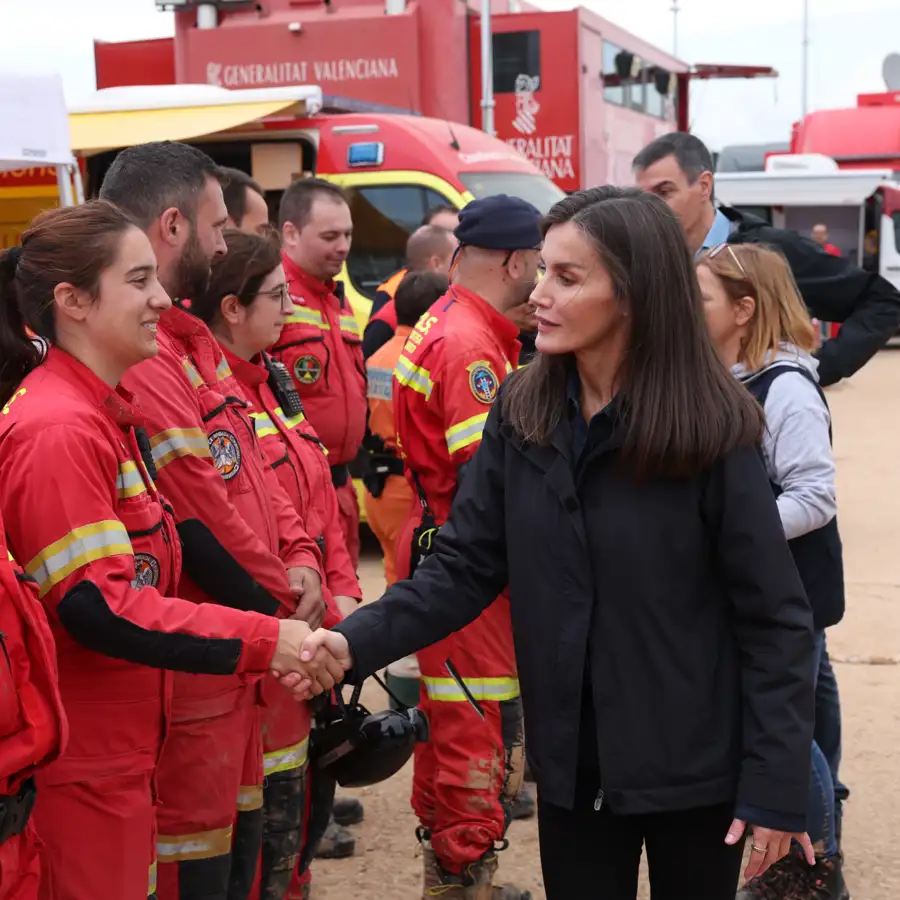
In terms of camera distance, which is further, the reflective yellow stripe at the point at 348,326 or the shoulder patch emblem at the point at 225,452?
the reflective yellow stripe at the point at 348,326

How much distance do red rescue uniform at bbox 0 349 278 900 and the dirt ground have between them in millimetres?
1861

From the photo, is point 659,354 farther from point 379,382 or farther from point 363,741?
point 379,382

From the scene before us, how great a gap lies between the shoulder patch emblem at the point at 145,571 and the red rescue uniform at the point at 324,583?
65 centimetres

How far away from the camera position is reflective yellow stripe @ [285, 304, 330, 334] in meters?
5.44

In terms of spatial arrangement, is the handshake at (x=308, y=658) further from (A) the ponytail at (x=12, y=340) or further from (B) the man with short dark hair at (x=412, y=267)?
(B) the man with short dark hair at (x=412, y=267)

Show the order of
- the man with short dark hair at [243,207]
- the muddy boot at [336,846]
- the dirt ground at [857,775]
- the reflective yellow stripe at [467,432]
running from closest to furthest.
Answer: the reflective yellow stripe at [467,432], the dirt ground at [857,775], the muddy boot at [336,846], the man with short dark hair at [243,207]

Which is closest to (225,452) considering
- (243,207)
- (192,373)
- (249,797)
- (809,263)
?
(192,373)

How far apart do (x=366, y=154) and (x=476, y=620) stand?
5.72 m

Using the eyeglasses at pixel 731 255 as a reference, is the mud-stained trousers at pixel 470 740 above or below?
below

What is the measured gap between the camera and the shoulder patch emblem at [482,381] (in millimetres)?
4078

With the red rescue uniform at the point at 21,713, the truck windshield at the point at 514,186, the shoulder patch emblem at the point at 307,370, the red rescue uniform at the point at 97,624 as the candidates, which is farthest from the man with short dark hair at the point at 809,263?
the truck windshield at the point at 514,186

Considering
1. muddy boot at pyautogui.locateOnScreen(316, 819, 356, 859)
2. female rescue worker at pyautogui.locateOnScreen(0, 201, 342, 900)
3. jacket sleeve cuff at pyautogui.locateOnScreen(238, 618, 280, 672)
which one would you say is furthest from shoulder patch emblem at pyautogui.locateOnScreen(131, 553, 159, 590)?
muddy boot at pyautogui.locateOnScreen(316, 819, 356, 859)

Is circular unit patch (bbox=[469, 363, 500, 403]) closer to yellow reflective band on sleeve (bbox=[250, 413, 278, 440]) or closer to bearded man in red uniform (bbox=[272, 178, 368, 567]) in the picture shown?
yellow reflective band on sleeve (bbox=[250, 413, 278, 440])

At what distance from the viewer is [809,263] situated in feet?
16.1
